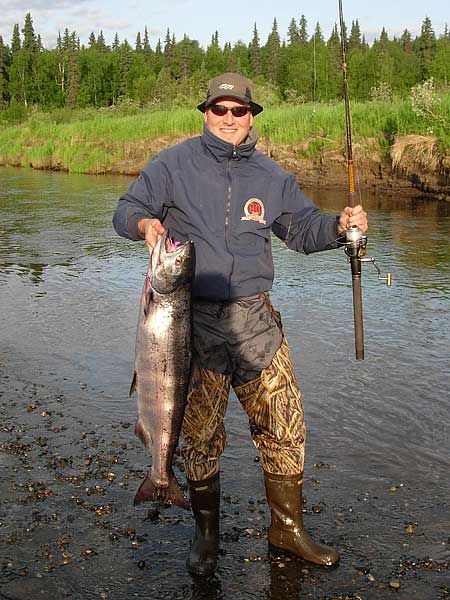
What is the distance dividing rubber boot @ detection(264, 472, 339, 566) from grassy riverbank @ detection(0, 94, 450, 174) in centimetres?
1614

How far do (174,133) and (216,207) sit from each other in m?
28.7

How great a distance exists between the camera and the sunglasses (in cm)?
411

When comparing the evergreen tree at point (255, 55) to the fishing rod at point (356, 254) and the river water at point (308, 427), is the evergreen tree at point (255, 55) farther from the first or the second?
the fishing rod at point (356, 254)

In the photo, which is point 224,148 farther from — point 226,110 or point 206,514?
point 206,514

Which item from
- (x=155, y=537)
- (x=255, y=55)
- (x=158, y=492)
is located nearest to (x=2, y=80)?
(x=255, y=55)

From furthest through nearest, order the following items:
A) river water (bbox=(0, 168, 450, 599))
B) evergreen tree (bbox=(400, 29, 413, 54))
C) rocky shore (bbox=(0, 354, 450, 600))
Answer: evergreen tree (bbox=(400, 29, 413, 54)) → river water (bbox=(0, 168, 450, 599)) → rocky shore (bbox=(0, 354, 450, 600))

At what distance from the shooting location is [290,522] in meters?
4.19

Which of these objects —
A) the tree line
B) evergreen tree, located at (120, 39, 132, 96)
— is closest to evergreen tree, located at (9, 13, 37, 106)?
the tree line

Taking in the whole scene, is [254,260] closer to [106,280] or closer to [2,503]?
[2,503]

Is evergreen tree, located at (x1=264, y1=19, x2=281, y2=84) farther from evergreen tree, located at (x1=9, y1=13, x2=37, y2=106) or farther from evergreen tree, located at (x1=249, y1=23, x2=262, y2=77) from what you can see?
evergreen tree, located at (x1=9, y1=13, x2=37, y2=106)

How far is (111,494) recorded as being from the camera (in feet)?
16.0

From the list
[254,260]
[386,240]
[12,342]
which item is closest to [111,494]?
[254,260]

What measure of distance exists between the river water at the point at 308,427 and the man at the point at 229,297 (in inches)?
10.3

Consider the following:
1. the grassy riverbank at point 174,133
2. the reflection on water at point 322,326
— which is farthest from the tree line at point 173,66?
the reflection on water at point 322,326
